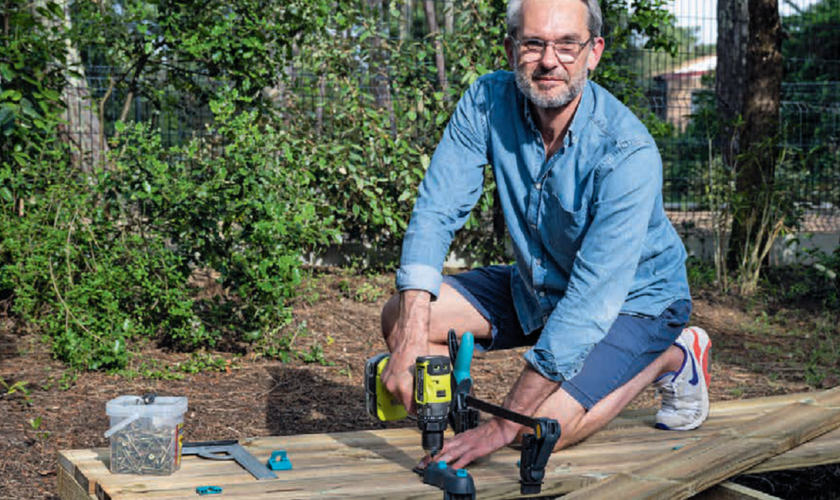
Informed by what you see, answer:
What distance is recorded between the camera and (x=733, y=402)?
4.46m

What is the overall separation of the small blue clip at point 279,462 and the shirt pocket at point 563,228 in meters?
1.16

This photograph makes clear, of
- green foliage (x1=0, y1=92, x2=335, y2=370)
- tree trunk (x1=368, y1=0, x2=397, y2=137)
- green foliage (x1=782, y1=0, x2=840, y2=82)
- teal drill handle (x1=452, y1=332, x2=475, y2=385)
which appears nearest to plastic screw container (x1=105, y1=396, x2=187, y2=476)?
teal drill handle (x1=452, y1=332, x2=475, y2=385)

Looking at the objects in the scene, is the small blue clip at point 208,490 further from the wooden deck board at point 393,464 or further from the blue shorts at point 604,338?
the blue shorts at point 604,338

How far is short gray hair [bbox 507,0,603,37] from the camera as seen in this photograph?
333 centimetres

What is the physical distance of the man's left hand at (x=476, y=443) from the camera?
320cm

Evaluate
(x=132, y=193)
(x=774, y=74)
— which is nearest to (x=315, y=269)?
(x=132, y=193)

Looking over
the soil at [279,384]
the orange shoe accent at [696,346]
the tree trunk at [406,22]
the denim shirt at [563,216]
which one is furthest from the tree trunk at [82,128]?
the orange shoe accent at [696,346]

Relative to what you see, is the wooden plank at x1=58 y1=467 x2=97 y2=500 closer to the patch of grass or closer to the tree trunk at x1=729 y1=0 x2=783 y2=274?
the patch of grass

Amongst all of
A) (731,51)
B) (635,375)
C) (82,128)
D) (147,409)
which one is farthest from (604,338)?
(731,51)

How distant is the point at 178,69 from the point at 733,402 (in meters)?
4.36

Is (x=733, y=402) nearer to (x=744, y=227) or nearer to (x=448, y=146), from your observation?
(x=448, y=146)

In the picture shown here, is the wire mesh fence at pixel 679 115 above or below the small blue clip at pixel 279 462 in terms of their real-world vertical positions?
above

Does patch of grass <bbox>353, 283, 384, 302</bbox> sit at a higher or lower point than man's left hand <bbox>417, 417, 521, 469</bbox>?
lower

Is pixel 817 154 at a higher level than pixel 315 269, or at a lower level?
higher
